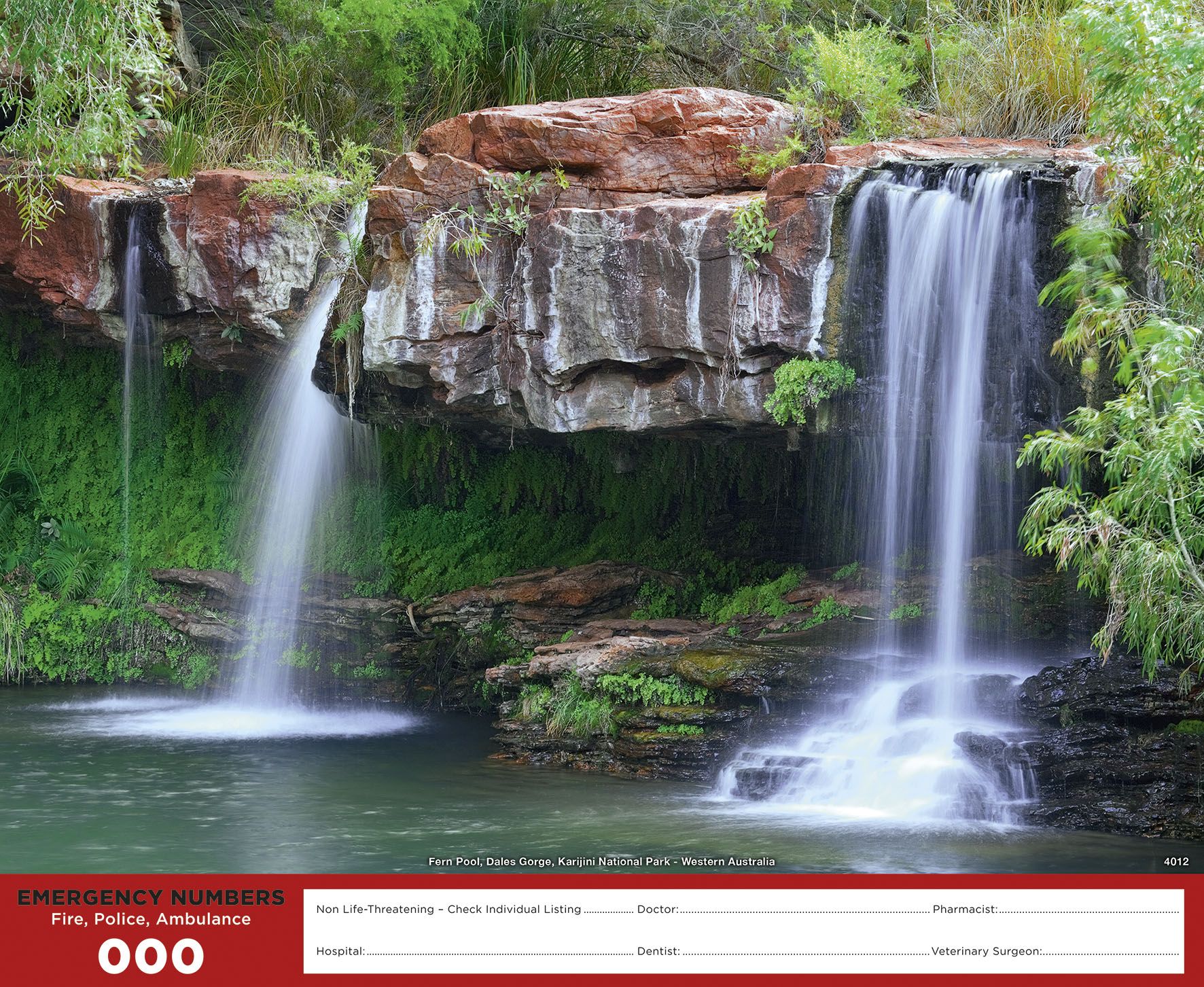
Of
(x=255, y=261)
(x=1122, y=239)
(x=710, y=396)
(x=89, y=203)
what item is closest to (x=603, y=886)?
(x=710, y=396)

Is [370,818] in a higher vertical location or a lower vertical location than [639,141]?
lower

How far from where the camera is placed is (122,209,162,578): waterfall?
12.7 m

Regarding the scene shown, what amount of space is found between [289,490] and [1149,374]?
29.7 feet

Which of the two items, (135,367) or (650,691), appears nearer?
(650,691)

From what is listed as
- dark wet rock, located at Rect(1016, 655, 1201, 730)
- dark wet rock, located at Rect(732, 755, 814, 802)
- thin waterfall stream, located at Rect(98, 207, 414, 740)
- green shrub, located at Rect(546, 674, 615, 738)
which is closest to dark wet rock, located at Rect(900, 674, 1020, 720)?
dark wet rock, located at Rect(1016, 655, 1201, 730)

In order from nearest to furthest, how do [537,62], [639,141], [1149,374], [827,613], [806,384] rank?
[1149,374] → [806,384] → [639,141] → [827,613] → [537,62]

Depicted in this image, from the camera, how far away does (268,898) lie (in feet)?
20.6

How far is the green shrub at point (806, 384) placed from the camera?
10000mm

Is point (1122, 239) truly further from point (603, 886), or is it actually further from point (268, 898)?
point (268, 898)

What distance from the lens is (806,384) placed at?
10.0m

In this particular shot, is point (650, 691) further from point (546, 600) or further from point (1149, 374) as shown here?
point (1149, 374)

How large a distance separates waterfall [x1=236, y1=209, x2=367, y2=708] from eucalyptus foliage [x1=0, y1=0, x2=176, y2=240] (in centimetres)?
241

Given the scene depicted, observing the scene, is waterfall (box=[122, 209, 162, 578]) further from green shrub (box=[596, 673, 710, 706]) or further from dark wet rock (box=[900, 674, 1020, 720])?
dark wet rock (box=[900, 674, 1020, 720])

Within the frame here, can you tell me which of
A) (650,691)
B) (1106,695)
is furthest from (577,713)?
(1106,695)
